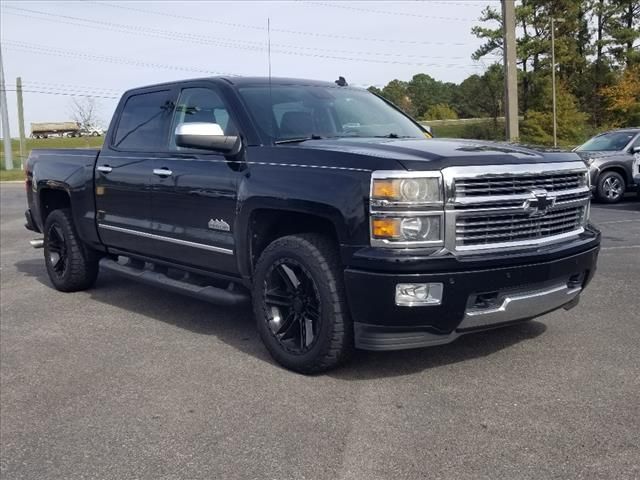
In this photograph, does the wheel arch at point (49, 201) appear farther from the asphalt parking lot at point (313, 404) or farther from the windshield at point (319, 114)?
the windshield at point (319, 114)

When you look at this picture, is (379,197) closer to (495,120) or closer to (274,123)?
(274,123)

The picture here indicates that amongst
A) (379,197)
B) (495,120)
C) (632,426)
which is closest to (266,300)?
(379,197)

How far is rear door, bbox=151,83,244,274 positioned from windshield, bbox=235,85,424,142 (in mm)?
262

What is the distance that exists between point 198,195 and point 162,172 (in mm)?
540

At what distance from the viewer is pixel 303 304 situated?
447 cm

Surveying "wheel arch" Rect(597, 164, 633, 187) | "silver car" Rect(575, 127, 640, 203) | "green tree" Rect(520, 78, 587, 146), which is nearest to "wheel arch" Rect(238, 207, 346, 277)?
"silver car" Rect(575, 127, 640, 203)

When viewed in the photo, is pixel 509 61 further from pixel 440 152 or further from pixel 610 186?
pixel 440 152

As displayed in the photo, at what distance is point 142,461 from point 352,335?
4.66ft

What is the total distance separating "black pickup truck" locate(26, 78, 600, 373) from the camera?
3.95 metres

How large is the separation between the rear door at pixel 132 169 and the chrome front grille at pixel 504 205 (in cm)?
275

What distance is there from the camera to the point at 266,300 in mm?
4668

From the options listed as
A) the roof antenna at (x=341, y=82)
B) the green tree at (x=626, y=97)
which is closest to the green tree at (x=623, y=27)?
the green tree at (x=626, y=97)

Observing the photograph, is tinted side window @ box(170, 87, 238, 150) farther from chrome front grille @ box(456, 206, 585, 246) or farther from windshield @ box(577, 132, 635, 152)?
windshield @ box(577, 132, 635, 152)

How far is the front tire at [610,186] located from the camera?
14.5 metres
